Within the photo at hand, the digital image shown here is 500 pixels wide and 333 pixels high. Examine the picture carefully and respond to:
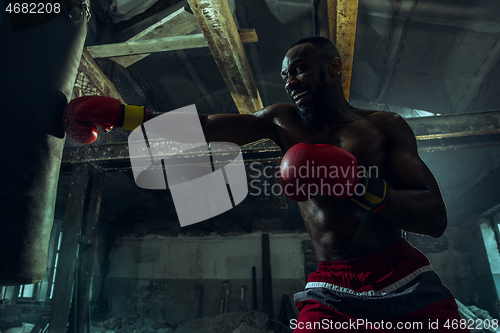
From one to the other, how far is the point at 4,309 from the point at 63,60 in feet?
24.2

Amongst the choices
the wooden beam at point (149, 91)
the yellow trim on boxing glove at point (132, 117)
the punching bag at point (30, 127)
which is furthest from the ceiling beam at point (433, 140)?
the punching bag at point (30, 127)

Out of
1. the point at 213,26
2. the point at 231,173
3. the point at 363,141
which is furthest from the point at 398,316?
the point at 231,173

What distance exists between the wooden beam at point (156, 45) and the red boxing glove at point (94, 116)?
1.11 metres

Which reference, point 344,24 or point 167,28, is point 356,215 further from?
point 167,28

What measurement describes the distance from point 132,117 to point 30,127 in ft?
1.33

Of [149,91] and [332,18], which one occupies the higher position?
[149,91]

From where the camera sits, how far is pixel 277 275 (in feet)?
24.6

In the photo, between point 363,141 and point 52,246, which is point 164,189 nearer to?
point 52,246

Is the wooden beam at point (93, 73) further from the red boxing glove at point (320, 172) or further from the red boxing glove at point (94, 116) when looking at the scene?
the red boxing glove at point (320, 172)

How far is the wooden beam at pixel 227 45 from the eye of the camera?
173cm

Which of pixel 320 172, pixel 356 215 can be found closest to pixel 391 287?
pixel 356 215

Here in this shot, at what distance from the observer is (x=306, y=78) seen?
4.51 feet

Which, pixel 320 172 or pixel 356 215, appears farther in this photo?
pixel 356 215

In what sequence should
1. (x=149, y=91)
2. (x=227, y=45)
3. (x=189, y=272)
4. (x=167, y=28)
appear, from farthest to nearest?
1. (x=189, y=272)
2. (x=149, y=91)
3. (x=167, y=28)
4. (x=227, y=45)
